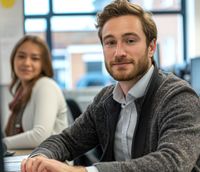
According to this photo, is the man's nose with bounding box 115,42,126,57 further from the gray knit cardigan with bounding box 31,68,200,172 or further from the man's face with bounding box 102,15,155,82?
the gray knit cardigan with bounding box 31,68,200,172

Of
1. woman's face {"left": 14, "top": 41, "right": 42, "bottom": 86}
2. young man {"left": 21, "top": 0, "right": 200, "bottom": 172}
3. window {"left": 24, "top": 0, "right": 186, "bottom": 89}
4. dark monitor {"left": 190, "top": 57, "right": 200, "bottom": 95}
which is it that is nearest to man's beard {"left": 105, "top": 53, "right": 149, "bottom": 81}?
young man {"left": 21, "top": 0, "right": 200, "bottom": 172}

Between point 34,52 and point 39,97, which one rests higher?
→ point 34,52

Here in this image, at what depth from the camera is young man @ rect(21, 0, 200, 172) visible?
42.9 inches

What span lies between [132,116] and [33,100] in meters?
1.03

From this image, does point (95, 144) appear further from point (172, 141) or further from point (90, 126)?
→ point (172, 141)

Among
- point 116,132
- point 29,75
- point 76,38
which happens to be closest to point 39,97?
point 29,75

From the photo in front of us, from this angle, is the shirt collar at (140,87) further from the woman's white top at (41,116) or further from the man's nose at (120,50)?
the woman's white top at (41,116)

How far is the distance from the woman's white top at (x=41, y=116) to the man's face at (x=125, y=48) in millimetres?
837

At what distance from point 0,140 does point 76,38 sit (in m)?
4.62

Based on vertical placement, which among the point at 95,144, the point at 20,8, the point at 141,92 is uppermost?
the point at 20,8

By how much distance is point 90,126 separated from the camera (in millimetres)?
1536

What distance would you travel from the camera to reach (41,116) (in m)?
2.12

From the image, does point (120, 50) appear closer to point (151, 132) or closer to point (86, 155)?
point (151, 132)

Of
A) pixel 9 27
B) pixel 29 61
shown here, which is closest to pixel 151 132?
pixel 29 61
